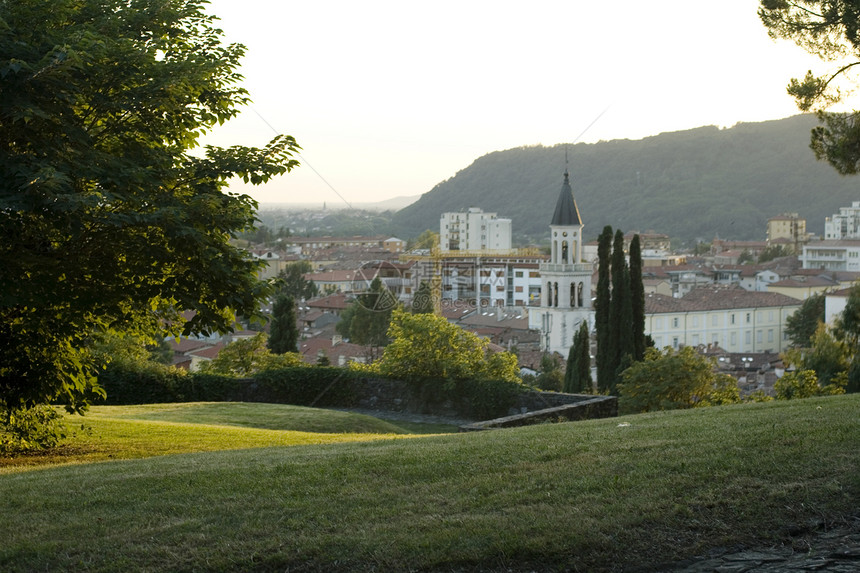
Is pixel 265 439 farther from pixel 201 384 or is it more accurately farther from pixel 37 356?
pixel 201 384

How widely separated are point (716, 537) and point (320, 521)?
273cm

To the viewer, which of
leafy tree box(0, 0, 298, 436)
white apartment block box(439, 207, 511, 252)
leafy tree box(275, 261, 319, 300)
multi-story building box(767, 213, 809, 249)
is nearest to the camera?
leafy tree box(0, 0, 298, 436)

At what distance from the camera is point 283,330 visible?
33.4 metres

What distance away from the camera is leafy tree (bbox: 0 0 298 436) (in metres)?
8.05

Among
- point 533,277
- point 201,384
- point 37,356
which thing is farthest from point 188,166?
point 533,277

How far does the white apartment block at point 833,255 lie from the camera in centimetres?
10425

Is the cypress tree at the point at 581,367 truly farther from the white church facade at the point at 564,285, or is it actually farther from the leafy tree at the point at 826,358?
the white church facade at the point at 564,285

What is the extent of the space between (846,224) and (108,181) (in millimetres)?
129945

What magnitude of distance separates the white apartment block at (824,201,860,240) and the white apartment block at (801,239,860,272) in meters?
14.6

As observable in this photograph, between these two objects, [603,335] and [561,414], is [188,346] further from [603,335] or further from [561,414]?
[561,414]

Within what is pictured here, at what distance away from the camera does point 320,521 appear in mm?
6398

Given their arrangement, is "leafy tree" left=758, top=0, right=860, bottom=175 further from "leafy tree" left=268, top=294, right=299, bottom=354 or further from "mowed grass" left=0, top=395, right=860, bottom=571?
"leafy tree" left=268, top=294, right=299, bottom=354

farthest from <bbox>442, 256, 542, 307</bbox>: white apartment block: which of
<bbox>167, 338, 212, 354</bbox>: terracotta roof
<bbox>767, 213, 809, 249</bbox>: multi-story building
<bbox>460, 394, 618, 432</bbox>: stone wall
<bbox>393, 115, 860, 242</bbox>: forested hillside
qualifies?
<bbox>767, 213, 809, 249</bbox>: multi-story building

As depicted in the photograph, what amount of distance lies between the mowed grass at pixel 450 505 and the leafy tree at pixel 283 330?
2383 cm
